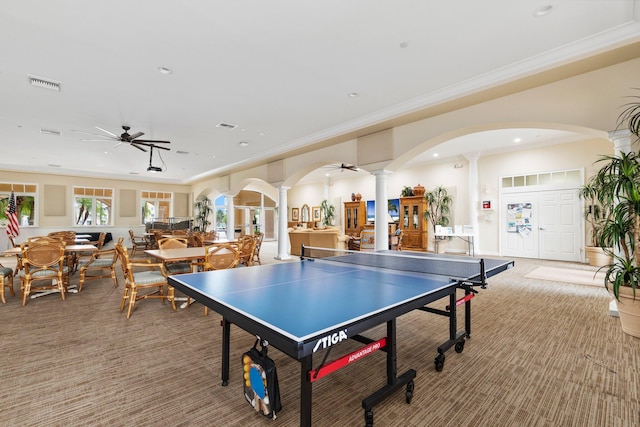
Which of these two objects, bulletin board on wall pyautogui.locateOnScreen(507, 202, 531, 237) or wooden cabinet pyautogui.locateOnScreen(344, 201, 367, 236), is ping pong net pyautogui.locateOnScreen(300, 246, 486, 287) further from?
wooden cabinet pyautogui.locateOnScreen(344, 201, 367, 236)

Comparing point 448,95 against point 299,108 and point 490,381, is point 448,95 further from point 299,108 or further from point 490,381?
point 490,381

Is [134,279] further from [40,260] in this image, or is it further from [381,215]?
[381,215]

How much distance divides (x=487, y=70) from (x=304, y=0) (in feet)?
8.85

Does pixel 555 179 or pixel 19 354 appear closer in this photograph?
pixel 19 354

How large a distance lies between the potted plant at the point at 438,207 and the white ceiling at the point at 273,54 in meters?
5.83

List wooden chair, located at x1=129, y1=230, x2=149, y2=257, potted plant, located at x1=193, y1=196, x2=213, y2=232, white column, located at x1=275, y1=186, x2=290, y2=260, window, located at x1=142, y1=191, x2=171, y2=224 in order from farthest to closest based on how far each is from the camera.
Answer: potted plant, located at x1=193, y1=196, x2=213, y2=232 → window, located at x1=142, y1=191, x2=171, y2=224 → wooden chair, located at x1=129, y1=230, x2=149, y2=257 → white column, located at x1=275, y1=186, x2=290, y2=260

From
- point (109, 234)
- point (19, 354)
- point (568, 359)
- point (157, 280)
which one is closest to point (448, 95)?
point (568, 359)

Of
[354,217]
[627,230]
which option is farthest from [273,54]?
[354,217]

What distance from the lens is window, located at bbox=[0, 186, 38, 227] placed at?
11.2 metres

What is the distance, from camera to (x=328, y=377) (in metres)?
2.42

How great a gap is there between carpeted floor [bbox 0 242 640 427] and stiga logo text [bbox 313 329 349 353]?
3.20ft

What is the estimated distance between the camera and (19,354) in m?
2.80

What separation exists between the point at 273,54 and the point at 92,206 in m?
13.6

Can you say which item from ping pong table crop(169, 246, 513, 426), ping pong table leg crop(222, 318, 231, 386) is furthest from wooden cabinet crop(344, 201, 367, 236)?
ping pong table leg crop(222, 318, 231, 386)
